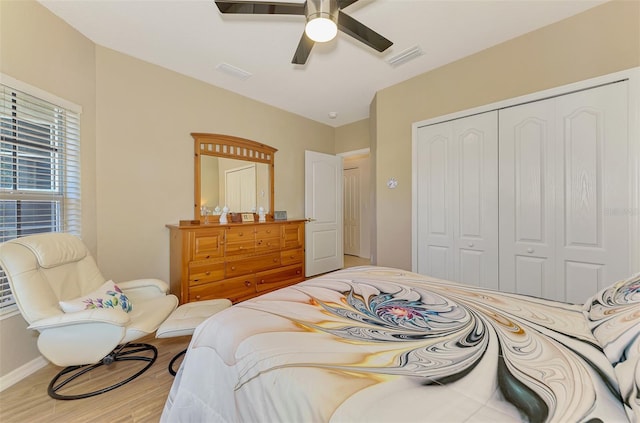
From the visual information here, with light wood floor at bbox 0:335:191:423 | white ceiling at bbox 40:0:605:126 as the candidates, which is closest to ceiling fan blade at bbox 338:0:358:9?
white ceiling at bbox 40:0:605:126

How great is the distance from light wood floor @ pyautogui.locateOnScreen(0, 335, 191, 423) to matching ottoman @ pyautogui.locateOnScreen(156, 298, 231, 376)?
0.17 meters

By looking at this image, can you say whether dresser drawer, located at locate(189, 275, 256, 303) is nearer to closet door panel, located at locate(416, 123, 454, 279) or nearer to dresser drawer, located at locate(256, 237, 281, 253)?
dresser drawer, located at locate(256, 237, 281, 253)

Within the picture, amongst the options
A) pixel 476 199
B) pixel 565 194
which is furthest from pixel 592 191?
pixel 476 199

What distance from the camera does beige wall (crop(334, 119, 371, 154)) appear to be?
14.6 ft

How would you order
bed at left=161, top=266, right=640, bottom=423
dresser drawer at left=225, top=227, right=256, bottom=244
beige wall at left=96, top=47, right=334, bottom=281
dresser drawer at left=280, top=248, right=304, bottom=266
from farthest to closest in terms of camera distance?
1. dresser drawer at left=280, top=248, right=304, bottom=266
2. dresser drawer at left=225, top=227, right=256, bottom=244
3. beige wall at left=96, top=47, right=334, bottom=281
4. bed at left=161, top=266, right=640, bottom=423

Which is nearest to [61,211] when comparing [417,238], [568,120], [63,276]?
[63,276]

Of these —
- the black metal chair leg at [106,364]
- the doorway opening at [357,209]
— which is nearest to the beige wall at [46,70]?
the black metal chair leg at [106,364]

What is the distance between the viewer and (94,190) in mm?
2414

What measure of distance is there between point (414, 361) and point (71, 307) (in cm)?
215

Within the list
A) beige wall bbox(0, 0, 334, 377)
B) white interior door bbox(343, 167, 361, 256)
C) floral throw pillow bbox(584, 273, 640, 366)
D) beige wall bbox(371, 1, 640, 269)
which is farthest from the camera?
white interior door bbox(343, 167, 361, 256)

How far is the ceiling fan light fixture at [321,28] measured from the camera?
4.80ft

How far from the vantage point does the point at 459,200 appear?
9.03 feet

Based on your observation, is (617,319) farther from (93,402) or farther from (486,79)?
(93,402)

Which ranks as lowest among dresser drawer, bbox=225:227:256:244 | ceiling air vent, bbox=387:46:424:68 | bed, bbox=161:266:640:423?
bed, bbox=161:266:640:423
